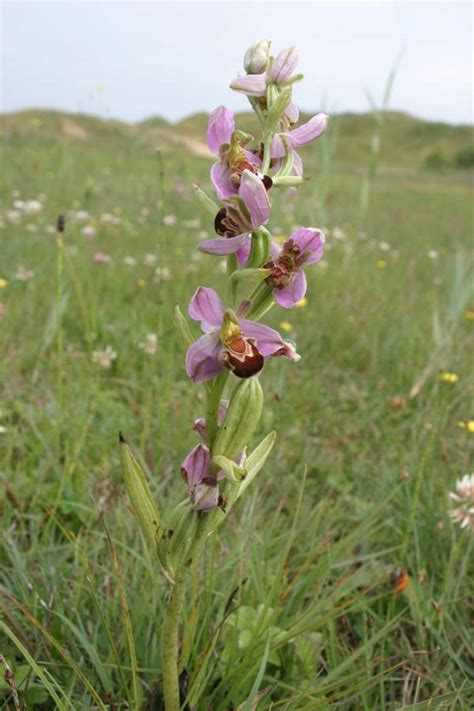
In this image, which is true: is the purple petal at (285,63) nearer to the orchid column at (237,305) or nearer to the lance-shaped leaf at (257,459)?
the orchid column at (237,305)

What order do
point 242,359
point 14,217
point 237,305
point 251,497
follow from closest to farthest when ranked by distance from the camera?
point 242,359, point 237,305, point 251,497, point 14,217

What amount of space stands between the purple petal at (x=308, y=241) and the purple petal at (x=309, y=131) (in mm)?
151

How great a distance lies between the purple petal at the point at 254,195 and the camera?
0.85 m

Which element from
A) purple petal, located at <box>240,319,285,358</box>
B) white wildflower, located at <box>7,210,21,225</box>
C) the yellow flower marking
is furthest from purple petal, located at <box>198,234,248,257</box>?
white wildflower, located at <box>7,210,21,225</box>

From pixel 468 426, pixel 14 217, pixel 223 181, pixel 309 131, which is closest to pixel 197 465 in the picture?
pixel 223 181

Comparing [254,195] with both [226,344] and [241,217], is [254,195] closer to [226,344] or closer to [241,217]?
[241,217]

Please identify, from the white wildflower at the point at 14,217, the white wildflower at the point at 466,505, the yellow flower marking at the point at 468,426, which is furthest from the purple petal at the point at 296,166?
the white wildflower at the point at 14,217

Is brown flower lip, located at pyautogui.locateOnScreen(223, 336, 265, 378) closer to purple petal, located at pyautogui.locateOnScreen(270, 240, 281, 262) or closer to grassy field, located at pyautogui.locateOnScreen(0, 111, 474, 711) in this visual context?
purple petal, located at pyautogui.locateOnScreen(270, 240, 281, 262)

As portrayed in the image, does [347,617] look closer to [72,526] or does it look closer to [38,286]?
[72,526]

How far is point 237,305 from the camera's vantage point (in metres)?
0.95

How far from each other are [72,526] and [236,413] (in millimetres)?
929

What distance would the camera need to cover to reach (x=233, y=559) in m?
1.41

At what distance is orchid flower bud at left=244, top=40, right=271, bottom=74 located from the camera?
0.96m

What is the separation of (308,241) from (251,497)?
943 mm
